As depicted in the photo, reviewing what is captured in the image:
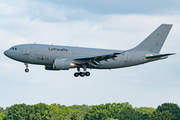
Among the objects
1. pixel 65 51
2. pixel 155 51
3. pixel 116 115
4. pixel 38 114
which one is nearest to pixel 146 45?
pixel 155 51

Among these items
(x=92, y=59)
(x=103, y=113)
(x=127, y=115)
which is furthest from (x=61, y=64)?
(x=127, y=115)

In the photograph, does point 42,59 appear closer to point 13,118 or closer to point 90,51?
point 90,51

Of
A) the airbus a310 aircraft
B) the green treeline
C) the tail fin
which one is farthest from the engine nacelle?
the green treeline

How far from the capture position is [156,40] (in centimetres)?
7500

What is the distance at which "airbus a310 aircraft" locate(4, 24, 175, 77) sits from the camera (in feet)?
213

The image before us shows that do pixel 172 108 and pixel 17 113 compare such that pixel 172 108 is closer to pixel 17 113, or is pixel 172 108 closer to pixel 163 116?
pixel 163 116

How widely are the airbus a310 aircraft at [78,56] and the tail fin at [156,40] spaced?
21cm

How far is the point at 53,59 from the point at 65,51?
9.35ft

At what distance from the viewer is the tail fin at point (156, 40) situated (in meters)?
74.2

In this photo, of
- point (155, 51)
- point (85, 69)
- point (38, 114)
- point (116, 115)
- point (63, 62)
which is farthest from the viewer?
point (38, 114)

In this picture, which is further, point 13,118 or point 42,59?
point 13,118

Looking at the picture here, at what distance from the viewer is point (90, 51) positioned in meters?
68.9

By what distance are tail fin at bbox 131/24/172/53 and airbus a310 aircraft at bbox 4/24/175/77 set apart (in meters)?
0.21

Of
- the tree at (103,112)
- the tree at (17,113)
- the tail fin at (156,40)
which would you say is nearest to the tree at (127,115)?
the tree at (103,112)
